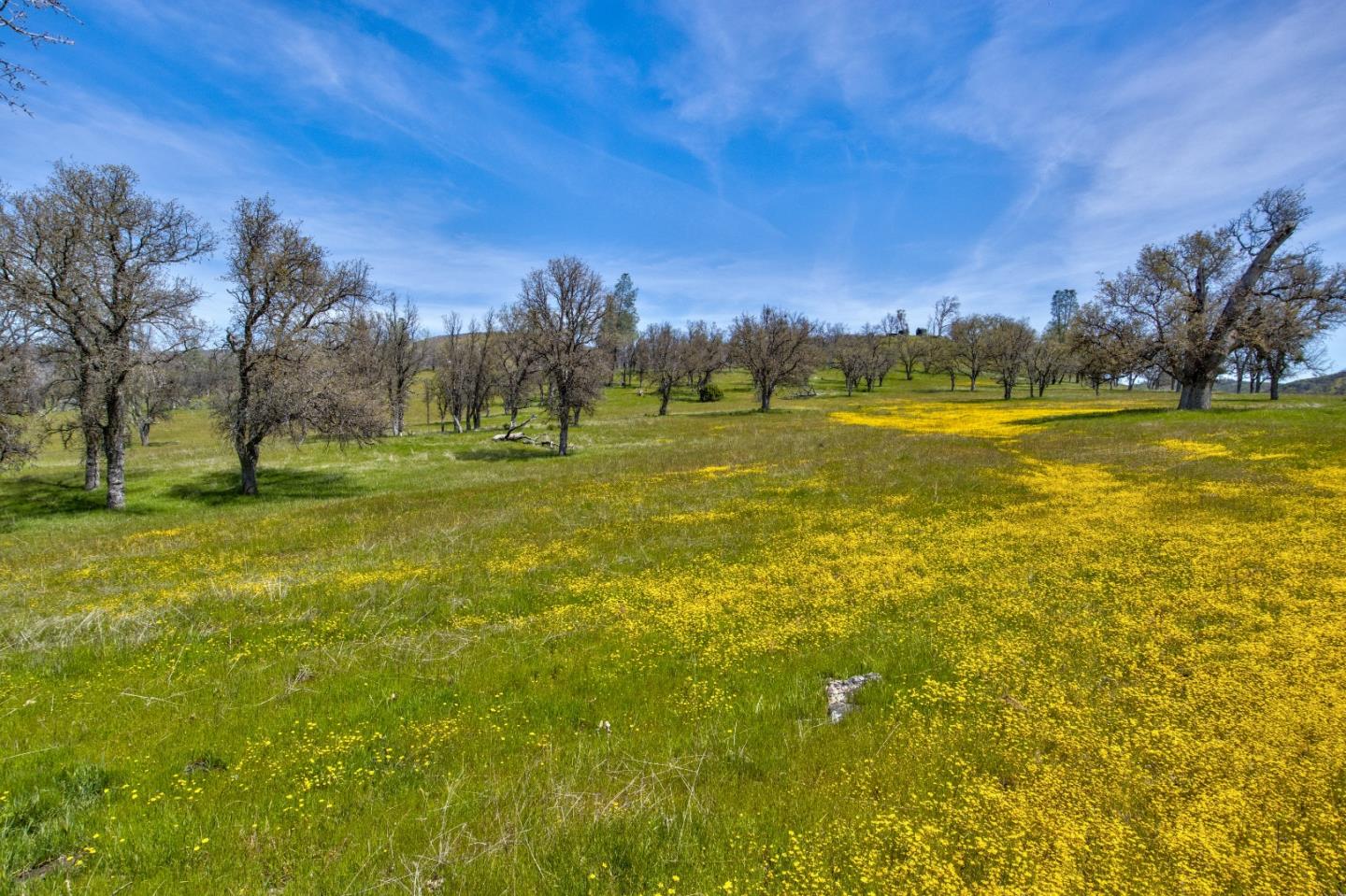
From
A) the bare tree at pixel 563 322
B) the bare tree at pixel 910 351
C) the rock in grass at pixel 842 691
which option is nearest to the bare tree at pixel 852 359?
the bare tree at pixel 910 351

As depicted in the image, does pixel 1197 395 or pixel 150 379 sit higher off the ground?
pixel 1197 395

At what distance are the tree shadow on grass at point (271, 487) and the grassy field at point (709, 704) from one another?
11743 mm

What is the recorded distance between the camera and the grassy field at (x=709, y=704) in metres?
4.00

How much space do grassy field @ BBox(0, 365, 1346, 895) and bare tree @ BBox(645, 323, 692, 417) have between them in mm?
→ 52775

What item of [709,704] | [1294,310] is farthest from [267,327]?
[1294,310]

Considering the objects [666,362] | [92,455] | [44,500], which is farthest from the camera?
[666,362]

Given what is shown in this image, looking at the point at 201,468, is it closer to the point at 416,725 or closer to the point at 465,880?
the point at 416,725

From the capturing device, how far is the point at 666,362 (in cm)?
7631

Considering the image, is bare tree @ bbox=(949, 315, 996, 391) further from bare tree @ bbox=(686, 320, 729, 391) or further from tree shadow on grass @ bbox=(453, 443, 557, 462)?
tree shadow on grass @ bbox=(453, 443, 557, 462)

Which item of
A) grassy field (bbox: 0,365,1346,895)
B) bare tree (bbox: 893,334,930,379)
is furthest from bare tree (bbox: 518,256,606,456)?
bare tree (bbox: 893,334,930,379)

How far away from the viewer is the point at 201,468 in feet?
110

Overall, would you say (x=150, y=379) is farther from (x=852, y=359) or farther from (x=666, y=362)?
(x=852, y=359)

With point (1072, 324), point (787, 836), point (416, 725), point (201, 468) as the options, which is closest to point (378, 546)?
point (416, 725)

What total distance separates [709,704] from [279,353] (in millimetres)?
28657
